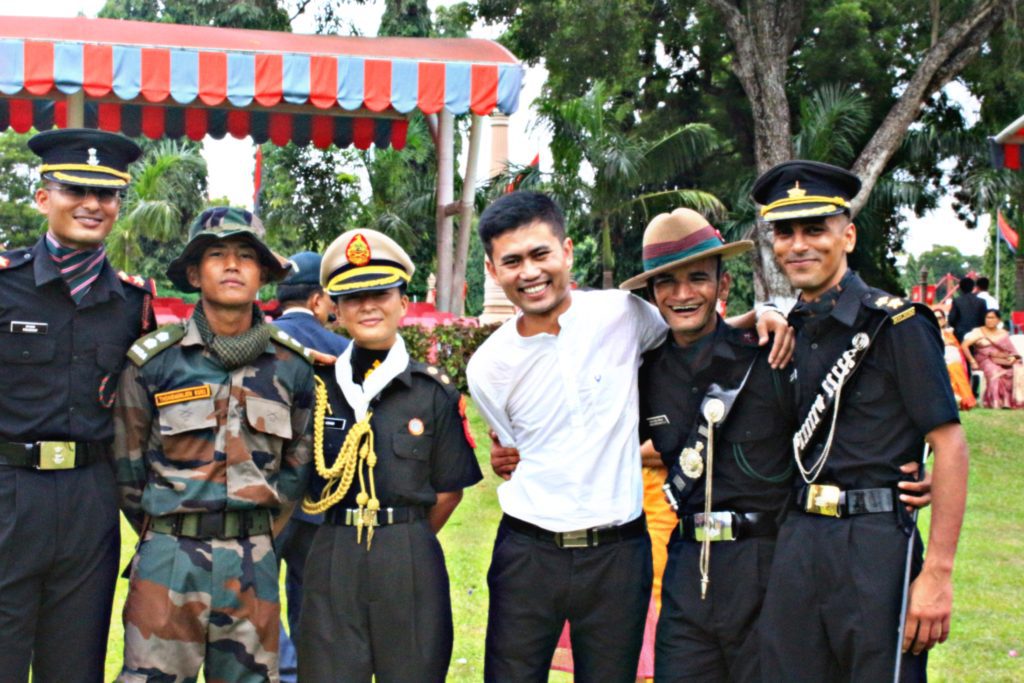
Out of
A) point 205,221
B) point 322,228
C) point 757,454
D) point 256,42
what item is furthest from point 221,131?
point 757,454

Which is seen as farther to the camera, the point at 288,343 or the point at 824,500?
the point at 288,343

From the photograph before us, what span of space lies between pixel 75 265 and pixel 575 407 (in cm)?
175

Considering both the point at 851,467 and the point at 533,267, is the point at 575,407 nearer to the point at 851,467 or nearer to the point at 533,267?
the point at 533,267

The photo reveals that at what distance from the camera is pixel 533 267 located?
358cm

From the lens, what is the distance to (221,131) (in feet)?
47.8

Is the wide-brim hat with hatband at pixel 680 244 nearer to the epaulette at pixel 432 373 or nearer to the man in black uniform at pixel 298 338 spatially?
the epaulette at pixel 432 373

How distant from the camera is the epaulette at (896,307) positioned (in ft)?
10.2

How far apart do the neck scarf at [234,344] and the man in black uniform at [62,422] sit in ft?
1.01

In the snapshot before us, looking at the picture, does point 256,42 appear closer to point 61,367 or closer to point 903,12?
point 61,367

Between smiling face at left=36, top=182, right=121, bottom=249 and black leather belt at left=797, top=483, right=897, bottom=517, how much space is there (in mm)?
2490

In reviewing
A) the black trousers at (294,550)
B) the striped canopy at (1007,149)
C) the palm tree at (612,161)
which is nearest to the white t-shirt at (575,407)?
the black trousers at (294,550)

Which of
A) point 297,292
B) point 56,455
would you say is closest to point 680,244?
point 56,455

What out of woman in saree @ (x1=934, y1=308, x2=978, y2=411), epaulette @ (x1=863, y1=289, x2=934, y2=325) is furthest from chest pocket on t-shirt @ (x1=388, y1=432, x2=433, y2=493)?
woman in saree @ (x1=934, y1=308, x2=978, y2=411)

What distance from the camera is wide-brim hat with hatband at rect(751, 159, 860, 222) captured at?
3.29 metres
